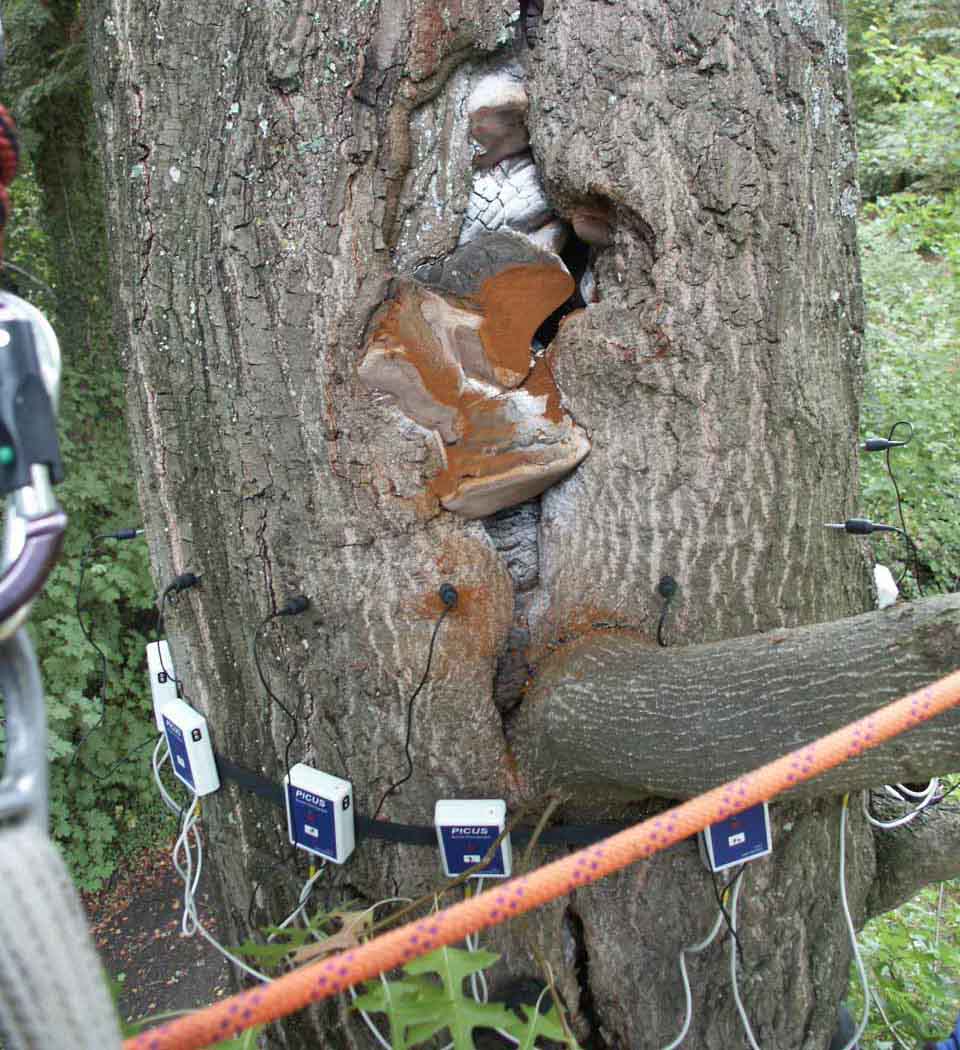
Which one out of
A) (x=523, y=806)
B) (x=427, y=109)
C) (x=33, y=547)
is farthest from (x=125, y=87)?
(x=523, y=806)

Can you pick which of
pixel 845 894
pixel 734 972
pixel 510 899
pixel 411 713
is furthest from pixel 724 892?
pixel 510 899

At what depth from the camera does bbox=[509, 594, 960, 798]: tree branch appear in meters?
1.23

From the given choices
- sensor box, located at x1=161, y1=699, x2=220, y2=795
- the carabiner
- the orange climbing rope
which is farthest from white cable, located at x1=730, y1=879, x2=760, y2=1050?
the carabiner

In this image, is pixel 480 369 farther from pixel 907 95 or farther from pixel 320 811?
pixel 907 95

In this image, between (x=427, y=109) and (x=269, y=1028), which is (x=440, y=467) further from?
(x=269, y=1028)

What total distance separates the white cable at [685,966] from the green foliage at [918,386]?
368 cm

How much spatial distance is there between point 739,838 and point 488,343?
42.0 inches

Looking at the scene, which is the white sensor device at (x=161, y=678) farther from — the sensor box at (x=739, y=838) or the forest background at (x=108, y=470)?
the forest background at (x=108, y=470)

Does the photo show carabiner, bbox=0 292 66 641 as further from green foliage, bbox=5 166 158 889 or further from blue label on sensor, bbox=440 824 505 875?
green foliage, bbox=5 166 158 889

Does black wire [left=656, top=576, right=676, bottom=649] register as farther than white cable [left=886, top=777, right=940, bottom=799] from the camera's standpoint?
No

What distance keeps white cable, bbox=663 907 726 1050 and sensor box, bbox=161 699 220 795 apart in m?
1.04

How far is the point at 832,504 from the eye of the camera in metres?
1.72

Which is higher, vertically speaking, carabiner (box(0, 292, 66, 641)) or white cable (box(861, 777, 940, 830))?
carabiner (box(0, 292, 66, 641))

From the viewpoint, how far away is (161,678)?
202 cm
